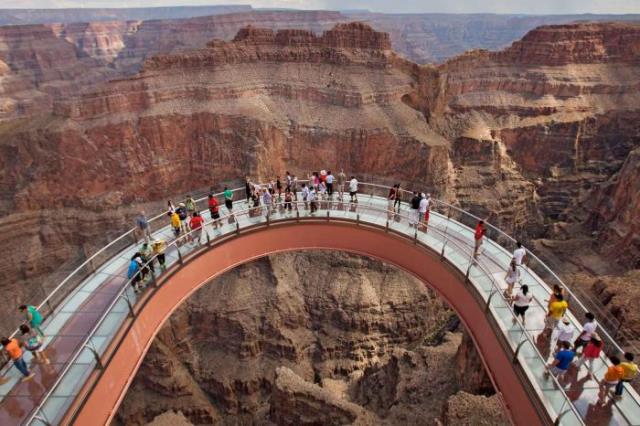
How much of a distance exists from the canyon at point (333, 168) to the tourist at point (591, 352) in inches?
290

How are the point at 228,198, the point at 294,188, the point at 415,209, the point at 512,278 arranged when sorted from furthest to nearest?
1. the point at 294,188
2. the point at 415,209
3. the point at 228,198
4. the point at 512,278

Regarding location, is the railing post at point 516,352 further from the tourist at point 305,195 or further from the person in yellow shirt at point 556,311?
the tourist at point 305,195

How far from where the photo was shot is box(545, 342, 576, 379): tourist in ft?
34.9

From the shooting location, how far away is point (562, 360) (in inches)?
422

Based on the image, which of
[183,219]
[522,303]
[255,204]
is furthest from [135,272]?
[522,303]

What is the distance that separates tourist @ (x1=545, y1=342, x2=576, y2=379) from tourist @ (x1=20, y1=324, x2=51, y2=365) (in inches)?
547

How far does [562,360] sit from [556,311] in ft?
6.10

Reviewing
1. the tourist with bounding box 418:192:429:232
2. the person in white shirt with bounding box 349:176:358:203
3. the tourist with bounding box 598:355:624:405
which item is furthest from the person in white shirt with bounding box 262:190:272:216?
the tourist with bounding box 598:355:624:405

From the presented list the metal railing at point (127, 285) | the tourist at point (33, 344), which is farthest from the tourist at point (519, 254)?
the tourist at point (33, 344)

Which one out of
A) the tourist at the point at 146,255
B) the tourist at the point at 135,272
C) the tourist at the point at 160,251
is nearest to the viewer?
the tourist at the point at 135,272

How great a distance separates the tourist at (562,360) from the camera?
10.6 meters

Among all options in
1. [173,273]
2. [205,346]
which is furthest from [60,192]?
[173,273]

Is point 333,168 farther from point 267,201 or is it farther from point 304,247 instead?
point 267,201

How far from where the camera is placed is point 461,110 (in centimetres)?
5075
